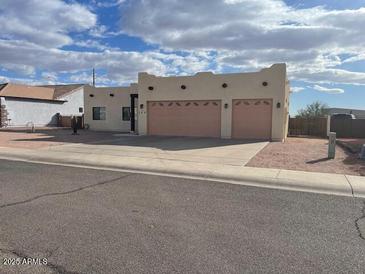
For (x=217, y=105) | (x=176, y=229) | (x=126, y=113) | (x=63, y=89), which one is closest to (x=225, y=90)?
(x=217, y=105)

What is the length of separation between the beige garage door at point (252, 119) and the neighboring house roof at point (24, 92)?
2682 centimetres

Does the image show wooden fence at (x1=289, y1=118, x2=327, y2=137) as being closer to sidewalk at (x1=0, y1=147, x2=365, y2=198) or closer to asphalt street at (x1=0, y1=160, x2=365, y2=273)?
sidewalk at (x1=0, y1=147, x2=365, y2=198)

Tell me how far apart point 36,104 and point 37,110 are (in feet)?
2.29

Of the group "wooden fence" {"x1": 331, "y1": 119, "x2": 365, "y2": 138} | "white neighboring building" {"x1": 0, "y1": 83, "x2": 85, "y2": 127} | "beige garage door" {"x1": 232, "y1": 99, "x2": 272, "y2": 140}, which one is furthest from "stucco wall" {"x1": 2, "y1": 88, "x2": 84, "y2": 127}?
"wooden fence" {"x1": 331, "y1": 119, "x2": 365, "y2": 138}

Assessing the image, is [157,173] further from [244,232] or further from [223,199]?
[244,232]

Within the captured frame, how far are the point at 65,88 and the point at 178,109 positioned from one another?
93.5 ft

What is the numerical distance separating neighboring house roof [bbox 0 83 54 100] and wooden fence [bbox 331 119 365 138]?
1261 inches

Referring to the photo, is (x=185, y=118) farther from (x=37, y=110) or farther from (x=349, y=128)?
(x=37, y=110)

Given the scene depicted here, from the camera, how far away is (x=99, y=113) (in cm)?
3216

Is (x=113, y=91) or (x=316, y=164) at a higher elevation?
(x=113, y=91)

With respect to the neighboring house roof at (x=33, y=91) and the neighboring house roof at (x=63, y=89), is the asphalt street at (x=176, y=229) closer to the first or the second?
the neighboring house roof at (x=33, y=91)

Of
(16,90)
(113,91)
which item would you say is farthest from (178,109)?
(16,90)

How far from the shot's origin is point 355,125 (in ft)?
88.6

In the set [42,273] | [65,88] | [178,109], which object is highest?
[65,88]
